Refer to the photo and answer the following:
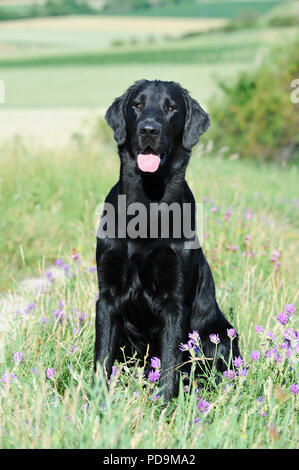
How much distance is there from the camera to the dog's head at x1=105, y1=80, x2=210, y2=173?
323 cm

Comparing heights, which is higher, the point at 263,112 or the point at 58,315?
the point at 263,112

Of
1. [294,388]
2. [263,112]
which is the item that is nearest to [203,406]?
[294,388]

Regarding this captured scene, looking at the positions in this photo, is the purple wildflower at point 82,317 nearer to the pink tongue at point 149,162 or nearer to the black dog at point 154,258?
the black dog at point 154,258

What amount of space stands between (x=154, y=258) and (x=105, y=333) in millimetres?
469

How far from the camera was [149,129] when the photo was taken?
10.4 feet

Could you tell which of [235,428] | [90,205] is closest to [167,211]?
[235,428]

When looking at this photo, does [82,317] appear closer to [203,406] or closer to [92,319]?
[92,319]

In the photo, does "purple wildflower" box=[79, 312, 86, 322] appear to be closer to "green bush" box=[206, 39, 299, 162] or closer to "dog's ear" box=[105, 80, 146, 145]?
"dog's ear" box=[105, 80, 146, 145]

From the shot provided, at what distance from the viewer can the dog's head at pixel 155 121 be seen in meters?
3.23

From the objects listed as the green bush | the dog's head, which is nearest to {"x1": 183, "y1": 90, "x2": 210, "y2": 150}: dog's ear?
the dog's head

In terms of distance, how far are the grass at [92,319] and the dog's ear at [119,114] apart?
103 cm

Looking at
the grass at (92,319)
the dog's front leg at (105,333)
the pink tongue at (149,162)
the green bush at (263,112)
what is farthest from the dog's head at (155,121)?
the green bush at (263,112)

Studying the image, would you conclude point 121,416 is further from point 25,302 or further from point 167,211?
point 25,302

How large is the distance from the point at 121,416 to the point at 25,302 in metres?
2.11
